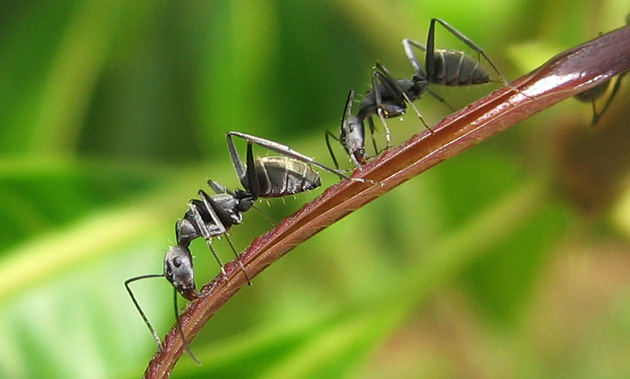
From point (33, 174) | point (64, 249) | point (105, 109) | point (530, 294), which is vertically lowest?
point (530, 294)

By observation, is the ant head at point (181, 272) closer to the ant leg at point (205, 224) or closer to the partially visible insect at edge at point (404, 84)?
the ant leg at point (205, 224)

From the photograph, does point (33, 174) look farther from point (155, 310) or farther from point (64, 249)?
point (155, 310)

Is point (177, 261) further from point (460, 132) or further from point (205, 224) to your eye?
point (460, 132)

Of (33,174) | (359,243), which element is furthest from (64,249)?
(359,243)

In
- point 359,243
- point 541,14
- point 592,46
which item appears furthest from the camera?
point 359,243

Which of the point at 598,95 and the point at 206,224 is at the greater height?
the point at 206,224

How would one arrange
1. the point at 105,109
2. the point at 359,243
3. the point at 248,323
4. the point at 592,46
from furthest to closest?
the point at 105,109, the point at 359,243, the point at 248,323, the point at 592,46

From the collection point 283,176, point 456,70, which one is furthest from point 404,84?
point 283,176
